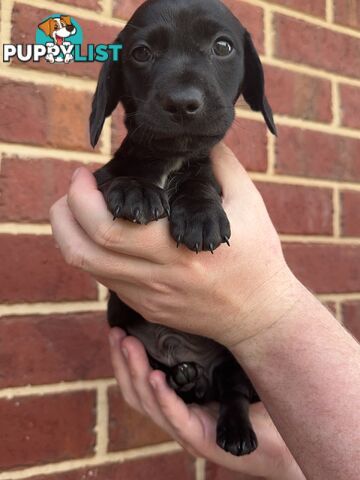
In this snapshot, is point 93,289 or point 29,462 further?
point 93,289

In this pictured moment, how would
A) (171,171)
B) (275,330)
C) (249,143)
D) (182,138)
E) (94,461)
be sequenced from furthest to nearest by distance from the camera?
(249,143) < (94,461) < (171,171) < (182,138) < (275,330)

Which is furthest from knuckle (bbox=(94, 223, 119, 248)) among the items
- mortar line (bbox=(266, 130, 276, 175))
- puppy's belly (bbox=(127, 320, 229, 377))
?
mortar line (bbox=(266, 130, 276, 175))

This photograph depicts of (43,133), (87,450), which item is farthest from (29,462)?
(43,133)

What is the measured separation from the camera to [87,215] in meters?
1.38

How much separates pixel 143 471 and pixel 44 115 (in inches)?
47.7

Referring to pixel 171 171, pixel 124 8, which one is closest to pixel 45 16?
pixel 124 8

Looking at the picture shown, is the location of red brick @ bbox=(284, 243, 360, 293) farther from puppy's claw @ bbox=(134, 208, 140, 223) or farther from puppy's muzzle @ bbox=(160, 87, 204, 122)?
puppy's claw @ bbox=(134, 208, 140, 223)

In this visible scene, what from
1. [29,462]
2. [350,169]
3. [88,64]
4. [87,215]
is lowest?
[29,462]

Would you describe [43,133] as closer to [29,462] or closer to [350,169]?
[29,462]

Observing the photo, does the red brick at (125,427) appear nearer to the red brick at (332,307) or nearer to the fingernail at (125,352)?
the fingernail at (125,352)

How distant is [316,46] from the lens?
2.52 metres

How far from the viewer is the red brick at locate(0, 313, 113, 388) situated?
1.77 metres

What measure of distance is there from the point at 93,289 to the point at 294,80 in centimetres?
122

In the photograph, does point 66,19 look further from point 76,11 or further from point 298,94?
point 298,94
